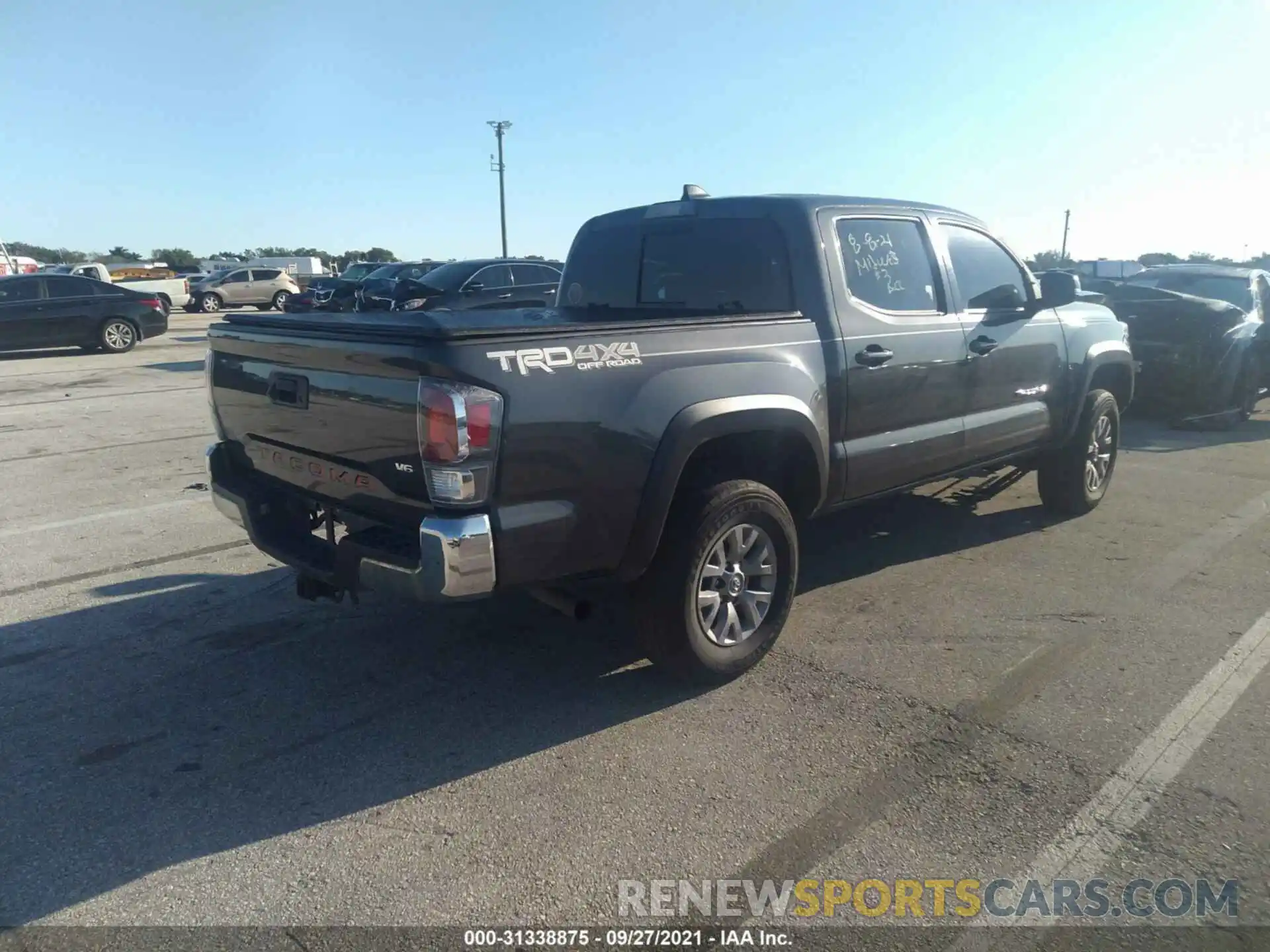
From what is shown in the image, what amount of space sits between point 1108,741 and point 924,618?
1.28 m

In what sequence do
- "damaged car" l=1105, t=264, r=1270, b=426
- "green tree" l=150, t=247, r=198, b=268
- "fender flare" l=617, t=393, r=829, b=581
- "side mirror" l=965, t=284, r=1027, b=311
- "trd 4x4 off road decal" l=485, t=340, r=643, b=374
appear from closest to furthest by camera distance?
"trd 4x4 off road decal" l=485, t=340, r=643, b=374
"fender flare" l=617, t=393, r=829, b=581
"side mirror" l=965, t=284, r=1027, b=311
"damaged car" l=1105, t=264, r=1270, b=426
"green tree" l=150, t=247, r=198, b=268

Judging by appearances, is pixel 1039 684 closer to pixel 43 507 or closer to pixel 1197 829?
pixel 1197 829

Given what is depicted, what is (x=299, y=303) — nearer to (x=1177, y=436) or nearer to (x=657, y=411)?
(x=1177, y=436)

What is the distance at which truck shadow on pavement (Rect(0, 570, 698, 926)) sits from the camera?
3.04 m

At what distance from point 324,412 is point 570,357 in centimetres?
98

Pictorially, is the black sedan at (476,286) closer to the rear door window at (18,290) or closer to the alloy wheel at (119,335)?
the alloy wheel at (119,335)

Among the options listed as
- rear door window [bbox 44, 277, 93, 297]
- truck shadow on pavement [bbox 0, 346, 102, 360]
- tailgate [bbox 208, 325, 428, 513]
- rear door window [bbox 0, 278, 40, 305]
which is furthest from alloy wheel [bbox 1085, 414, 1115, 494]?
rear door window [bbox 0, 278, 40, 305]

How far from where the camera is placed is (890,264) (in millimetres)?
4863

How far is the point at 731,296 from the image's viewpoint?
4.61 meters

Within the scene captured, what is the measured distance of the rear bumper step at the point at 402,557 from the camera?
311 centimetres

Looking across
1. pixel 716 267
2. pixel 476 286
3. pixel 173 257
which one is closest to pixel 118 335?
pixel 476 286

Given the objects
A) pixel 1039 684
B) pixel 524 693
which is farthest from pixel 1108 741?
pixel 524 693

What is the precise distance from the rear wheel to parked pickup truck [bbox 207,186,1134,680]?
50.9 feet

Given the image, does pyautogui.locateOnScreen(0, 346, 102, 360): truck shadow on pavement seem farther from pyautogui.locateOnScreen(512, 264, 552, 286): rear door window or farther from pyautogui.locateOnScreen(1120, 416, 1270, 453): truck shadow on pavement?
pyautogui.locateOnScreen(1120, 416, 1270, 453): truck shadow on pavement
